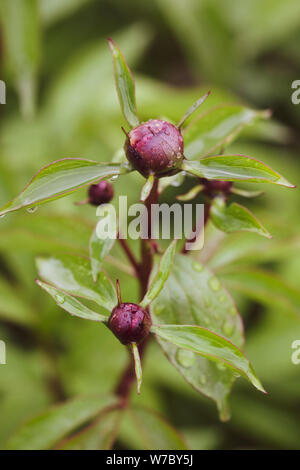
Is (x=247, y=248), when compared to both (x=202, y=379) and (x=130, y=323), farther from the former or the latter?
(x=130, y=323)

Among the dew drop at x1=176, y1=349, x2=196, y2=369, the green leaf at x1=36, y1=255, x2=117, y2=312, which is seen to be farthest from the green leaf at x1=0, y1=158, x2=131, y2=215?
the dew drop at x1=176, y1=349, x2=196, y2=369

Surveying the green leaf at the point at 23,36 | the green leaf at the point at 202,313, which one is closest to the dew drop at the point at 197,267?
the green leaf at the point at 202,313

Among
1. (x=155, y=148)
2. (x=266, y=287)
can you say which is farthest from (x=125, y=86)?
(x=266, y=287)
